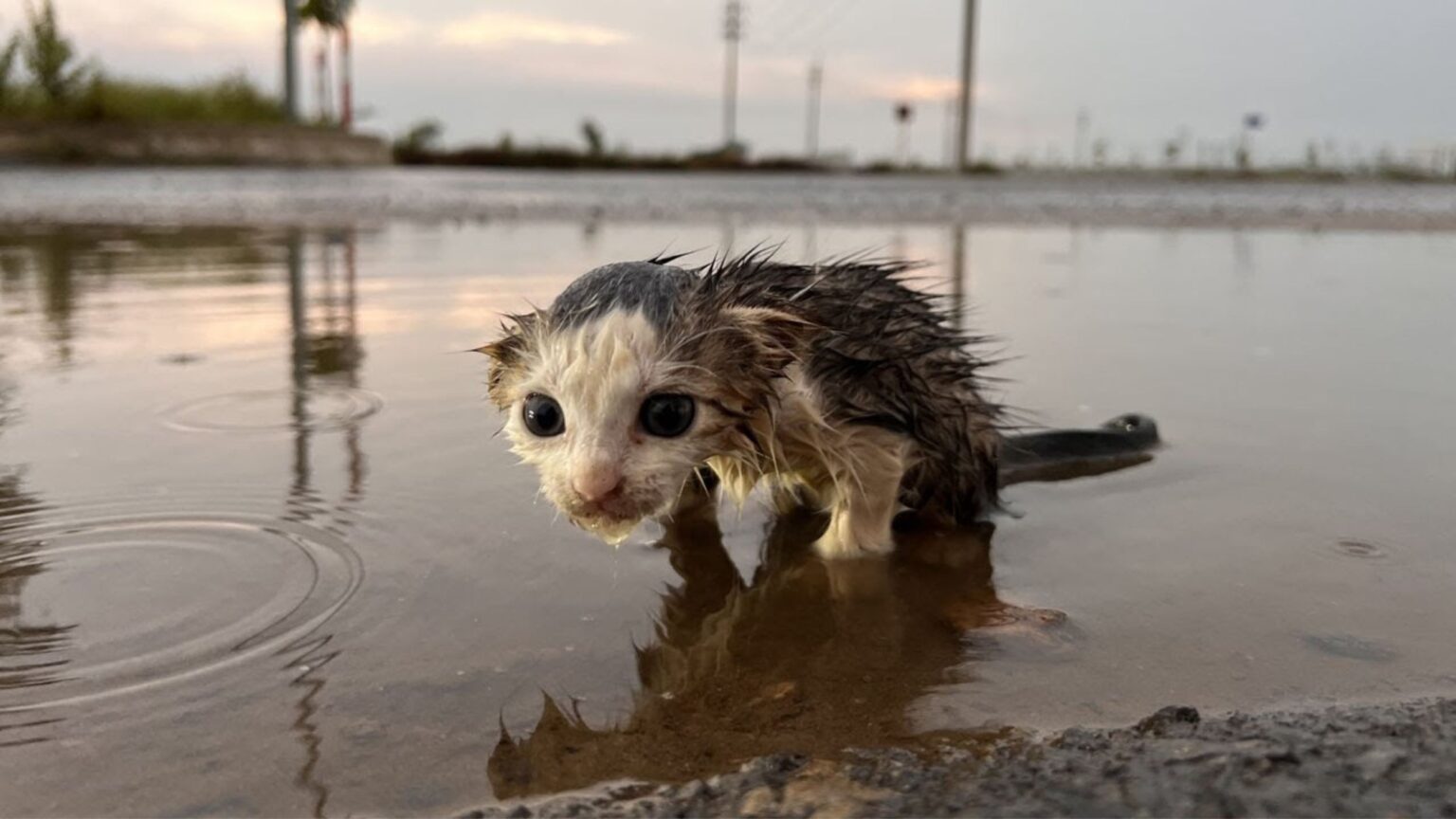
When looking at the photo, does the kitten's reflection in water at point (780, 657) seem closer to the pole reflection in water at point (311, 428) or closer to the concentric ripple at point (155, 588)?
the pole reflection in water at point (311, 428)

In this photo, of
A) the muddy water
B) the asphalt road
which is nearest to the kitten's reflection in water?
the muddy water

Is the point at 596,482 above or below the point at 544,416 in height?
below

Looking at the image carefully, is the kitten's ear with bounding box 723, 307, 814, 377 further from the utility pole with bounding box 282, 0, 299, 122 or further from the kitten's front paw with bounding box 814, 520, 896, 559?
the utility pole with bounding box 282, 0, 299, 122

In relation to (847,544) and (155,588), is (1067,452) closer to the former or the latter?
(847,544)

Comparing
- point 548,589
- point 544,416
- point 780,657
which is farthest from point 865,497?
point 544,416

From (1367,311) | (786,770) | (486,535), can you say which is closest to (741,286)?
(486,535)

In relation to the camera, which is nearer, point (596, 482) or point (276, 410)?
point (596, 482)

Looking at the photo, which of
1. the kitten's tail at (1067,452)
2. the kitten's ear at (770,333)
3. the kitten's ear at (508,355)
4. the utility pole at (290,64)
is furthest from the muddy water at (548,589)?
the utility pole at (290,64)
